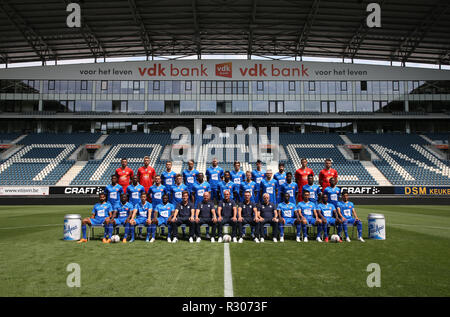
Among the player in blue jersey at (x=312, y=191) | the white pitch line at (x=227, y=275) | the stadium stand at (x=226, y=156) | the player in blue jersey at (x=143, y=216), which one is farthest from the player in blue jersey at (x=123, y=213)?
the stadium stand at (x=226, y=156)

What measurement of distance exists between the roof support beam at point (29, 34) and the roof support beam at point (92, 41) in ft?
15.5

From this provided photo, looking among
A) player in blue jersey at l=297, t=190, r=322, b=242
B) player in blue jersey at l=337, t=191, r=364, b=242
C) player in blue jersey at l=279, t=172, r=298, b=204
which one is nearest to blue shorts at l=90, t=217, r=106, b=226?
player in blue jersey at l=279, t=172, r=298, b=204

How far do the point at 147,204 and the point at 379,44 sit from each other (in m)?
35.2

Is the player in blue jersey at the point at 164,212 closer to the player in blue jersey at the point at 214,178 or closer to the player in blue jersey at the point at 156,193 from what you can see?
the player in blue jersey at the point at 156,193

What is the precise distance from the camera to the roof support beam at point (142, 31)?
2784cm

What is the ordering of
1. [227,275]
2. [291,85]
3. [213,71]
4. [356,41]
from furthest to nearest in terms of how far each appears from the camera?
[291,85] → [213,71] → [356,41] → [227,275]

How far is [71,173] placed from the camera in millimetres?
31781

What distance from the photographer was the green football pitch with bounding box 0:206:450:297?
5.00m

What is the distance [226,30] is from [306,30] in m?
8.42

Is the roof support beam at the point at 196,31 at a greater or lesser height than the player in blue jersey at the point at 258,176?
greater

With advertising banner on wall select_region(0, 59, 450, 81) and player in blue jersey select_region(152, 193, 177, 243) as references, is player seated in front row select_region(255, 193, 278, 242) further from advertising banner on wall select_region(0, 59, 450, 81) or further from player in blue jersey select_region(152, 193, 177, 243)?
advertising banner on wall select_region(0, 59, 450, 81)

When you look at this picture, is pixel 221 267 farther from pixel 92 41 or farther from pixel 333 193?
pixel 92 41

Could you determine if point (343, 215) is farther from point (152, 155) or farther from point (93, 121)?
point (93, 121)

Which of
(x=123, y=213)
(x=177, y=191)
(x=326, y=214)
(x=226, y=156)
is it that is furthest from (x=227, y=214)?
(x=226, y=156)
